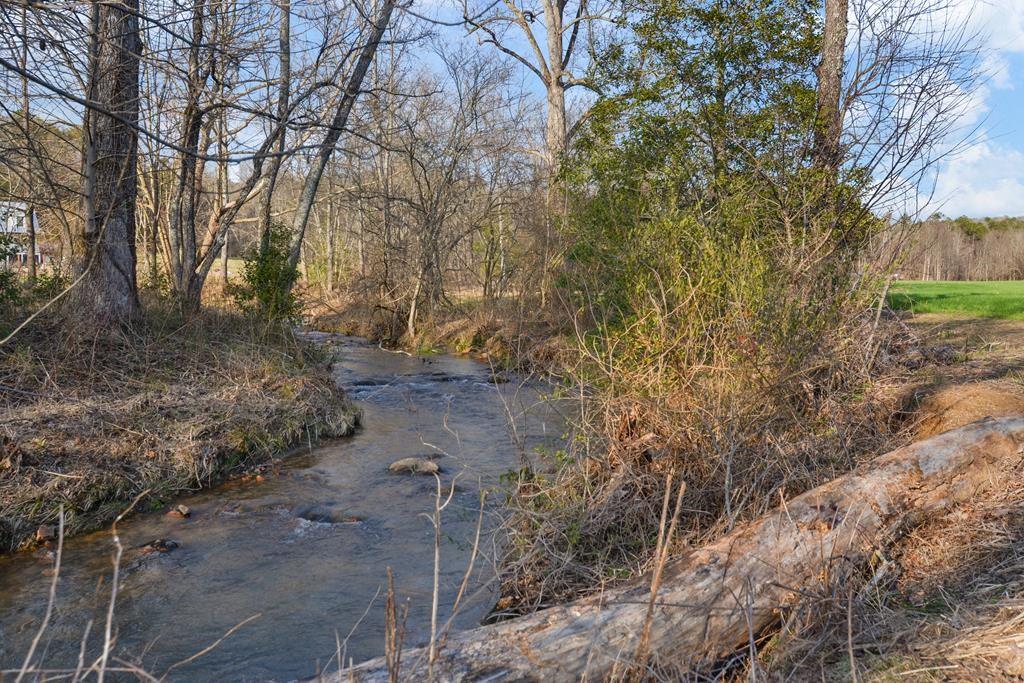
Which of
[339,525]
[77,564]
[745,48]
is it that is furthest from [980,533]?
[745,48]

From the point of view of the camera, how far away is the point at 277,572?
6285 millimetres

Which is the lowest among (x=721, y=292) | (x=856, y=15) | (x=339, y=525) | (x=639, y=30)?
(x=339, y=525)

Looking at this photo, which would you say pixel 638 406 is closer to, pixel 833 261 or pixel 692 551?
pixel 692 551

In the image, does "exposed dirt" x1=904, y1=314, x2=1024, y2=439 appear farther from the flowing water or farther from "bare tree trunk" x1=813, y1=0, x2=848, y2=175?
the flowing water

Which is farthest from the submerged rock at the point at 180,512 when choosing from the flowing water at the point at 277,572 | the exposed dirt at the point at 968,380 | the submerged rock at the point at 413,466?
the exposed dirt at the point at 968,380

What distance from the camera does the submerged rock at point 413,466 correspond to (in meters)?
8.88

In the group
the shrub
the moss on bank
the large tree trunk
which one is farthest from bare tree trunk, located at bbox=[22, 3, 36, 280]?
the shrub

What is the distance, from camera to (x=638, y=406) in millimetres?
6293

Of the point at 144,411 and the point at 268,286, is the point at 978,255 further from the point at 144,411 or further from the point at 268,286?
the point at 144,411

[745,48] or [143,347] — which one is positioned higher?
[745,48]

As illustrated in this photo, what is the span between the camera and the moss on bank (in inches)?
283

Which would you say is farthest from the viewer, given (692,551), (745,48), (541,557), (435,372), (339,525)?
(435,372)

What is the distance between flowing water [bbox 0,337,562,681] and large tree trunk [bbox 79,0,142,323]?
11.8ft

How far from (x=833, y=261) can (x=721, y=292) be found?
4.95ft
